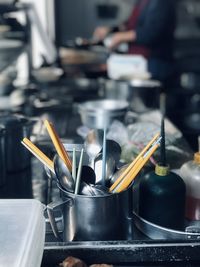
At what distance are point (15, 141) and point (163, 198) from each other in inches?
26.6

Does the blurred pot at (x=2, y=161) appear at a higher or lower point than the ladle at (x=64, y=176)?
lower

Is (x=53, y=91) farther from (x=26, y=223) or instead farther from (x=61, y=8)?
(x=61, y=8)

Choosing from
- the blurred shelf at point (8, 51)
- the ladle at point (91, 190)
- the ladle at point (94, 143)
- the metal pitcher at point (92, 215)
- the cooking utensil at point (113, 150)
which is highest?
the blurred shelf at point (8, 51)

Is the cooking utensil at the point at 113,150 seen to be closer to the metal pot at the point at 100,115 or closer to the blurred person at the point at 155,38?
the metal pot at the point at 100,115

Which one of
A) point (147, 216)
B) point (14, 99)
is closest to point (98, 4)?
point (14, 99)

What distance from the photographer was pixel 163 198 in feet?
3.80

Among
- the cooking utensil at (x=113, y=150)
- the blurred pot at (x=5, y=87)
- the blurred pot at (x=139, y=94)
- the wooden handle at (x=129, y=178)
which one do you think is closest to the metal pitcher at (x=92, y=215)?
the wooden handle at (x=129, y=178)

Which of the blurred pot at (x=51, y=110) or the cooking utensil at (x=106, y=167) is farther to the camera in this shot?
the blurred pot at (x=51, y=110)

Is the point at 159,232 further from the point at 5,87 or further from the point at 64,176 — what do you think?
the point at 5,87

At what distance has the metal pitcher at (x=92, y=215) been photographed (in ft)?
3.51

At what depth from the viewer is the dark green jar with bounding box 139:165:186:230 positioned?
3.81 ft

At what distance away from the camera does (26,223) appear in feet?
3.14

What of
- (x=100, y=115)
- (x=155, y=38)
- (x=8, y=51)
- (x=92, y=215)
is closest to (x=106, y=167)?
(x=92, y=215)

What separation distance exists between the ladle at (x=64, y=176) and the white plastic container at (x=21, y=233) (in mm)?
115
